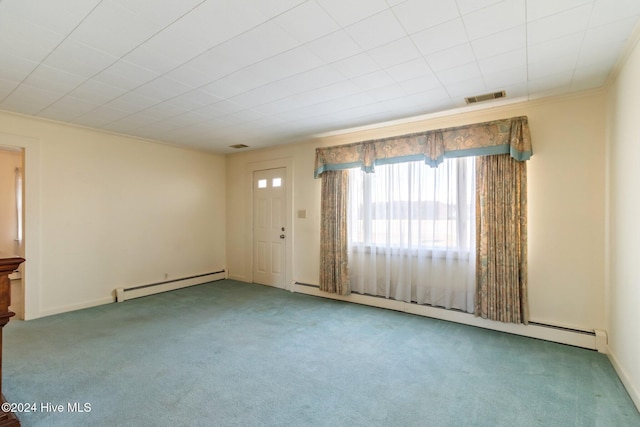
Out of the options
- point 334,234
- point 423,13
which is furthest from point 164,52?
point 334,234

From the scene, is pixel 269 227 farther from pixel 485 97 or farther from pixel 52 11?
pixel 52 11

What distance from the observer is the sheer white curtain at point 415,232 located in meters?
3.78

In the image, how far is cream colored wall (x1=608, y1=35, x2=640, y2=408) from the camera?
2182 mm

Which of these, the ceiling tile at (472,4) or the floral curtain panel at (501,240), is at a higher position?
the ceiling tile at (472,4)

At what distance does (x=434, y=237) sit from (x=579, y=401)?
6.90ft

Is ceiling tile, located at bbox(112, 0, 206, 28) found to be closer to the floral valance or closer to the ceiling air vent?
the ceiling air vent

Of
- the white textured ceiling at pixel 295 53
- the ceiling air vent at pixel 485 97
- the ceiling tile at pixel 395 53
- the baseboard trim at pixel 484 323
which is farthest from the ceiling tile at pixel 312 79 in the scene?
the baseboard trim at pixel 484 323

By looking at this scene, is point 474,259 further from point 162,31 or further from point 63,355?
point 63,355

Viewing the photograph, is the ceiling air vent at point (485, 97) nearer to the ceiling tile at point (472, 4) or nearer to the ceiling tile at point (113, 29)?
the ceiling tile at point (472, 4)

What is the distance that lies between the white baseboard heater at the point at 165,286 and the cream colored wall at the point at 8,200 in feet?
9.66

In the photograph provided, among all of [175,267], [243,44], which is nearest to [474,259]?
[243,44]

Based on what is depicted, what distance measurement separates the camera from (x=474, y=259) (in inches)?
145

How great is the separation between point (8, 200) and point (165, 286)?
3.59m

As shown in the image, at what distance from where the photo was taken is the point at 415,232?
413 cm
